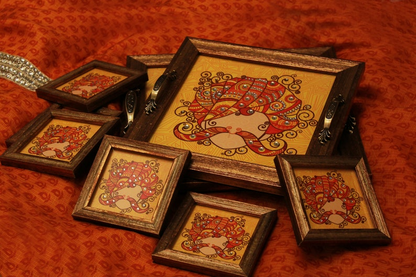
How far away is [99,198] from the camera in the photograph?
1910 millimetres

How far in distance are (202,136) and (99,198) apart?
0.39m

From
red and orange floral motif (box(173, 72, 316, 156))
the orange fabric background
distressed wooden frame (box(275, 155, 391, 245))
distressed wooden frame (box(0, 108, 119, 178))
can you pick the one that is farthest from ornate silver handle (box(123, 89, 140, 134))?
distressed wooden frame (box(275, 155, 391, 245))

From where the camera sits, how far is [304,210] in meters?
1.77

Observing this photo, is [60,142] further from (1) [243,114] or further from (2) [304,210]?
(2) [304,210]

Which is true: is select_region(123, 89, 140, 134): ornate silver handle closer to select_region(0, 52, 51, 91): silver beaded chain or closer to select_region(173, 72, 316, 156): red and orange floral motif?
select_region(173, 72, 316, 156): red and orange floral motif

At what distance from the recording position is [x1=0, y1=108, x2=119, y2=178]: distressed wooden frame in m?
1.99

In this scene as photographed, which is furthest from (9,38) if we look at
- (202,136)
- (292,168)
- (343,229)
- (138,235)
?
(343,229)

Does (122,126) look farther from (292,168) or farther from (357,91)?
(357,91)

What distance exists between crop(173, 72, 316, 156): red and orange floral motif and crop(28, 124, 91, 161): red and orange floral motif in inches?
12.0

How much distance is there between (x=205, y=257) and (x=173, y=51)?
3.81 ft

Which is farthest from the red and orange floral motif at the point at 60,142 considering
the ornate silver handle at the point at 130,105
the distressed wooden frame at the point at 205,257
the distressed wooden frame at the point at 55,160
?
the distressed wooden frame at the point at 205,257

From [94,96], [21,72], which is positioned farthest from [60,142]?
[21,72]

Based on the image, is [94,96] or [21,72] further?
[21,72]

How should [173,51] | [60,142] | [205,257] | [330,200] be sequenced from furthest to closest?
[173,51]
[60,142]
[330,200]
[205,257]
